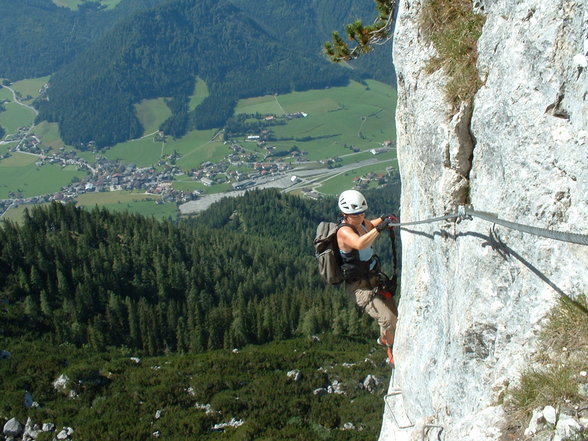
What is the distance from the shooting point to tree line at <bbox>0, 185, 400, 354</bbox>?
85688mm

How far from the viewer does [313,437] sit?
4847 centimetres

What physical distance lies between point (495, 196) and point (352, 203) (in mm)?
4529

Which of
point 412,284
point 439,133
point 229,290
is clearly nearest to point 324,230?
point 412,284

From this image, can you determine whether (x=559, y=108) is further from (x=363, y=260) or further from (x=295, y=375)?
(x=295, y=375)

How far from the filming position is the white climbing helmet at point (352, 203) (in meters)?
12.9

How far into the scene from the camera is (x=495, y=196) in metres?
8.72

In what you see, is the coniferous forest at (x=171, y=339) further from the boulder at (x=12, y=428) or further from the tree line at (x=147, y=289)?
the boulder at (x=12, y=428)

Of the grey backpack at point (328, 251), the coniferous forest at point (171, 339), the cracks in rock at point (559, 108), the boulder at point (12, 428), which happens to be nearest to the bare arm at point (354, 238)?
the grey backpack at point (328, 251)

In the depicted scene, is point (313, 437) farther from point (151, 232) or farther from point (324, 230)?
point (151, 232)

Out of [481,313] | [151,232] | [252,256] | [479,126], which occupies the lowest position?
[252,256]

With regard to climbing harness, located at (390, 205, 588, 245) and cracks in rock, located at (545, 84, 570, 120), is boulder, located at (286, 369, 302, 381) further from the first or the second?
cracks in rock, located at (545, 84, 570, 120)

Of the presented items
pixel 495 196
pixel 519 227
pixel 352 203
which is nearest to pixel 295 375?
pixel 352 203

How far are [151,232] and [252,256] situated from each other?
27.4 m

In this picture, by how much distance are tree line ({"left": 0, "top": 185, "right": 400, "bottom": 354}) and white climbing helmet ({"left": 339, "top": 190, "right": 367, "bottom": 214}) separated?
7489 cm
